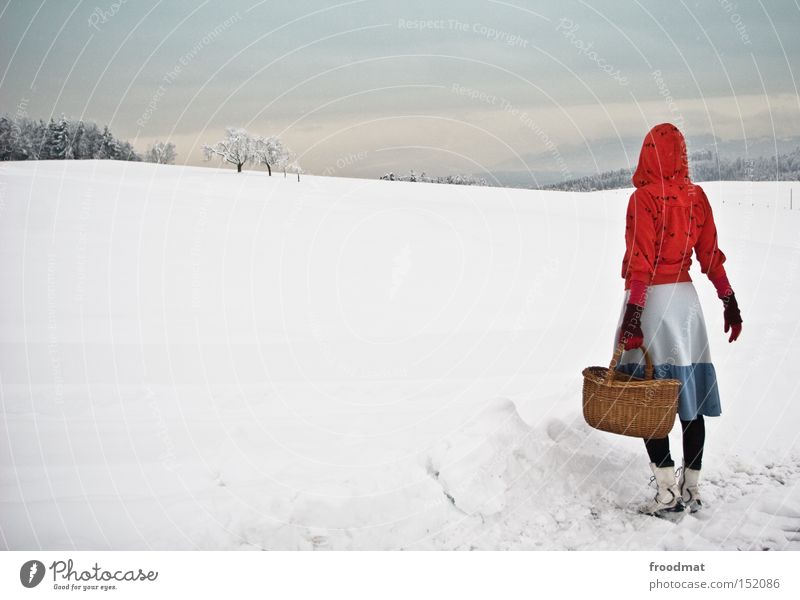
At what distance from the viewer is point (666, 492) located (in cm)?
356

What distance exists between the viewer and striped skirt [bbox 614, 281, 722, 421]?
3.46 metres

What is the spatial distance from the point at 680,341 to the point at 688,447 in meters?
0.59

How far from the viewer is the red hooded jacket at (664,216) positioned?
3.36 m

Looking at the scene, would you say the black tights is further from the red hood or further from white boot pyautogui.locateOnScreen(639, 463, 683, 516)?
the red hood

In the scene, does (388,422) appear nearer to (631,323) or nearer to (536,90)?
(631,323)

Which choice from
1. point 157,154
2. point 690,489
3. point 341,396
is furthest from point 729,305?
point 157,154

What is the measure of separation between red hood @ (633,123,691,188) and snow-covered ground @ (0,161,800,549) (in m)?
1.64

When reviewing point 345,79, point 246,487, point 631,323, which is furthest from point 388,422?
point 345,79

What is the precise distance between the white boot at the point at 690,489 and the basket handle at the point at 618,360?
582 millimetres

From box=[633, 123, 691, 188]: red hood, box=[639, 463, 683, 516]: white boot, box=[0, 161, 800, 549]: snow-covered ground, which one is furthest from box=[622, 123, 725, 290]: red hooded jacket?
box=[0, 161, 800, 549]: snow-covered ground

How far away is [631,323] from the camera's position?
11.0 ft

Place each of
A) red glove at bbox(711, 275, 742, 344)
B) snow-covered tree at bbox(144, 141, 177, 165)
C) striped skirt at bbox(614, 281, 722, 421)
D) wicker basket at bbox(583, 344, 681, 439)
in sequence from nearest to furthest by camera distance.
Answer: wicker basket at bbox(583, 344, 681, 439)
striped skirt at bbox(614, 281, 722, 421)
red glove at bbox(711, 275, 742, 344)
snow-covered tree at bbox(144, 141, 177, 165)
